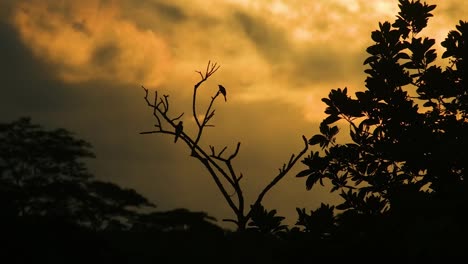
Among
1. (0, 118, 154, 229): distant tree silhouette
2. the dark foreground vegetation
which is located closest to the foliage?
the dark foreground vegetation

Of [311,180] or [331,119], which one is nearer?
[311,180]

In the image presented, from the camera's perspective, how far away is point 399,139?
9422 mm

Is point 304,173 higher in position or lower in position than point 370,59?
lower

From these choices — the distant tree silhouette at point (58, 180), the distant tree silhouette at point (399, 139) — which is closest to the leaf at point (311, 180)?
the distant tree silhouette at point (399, 139)

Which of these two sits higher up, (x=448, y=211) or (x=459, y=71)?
(x=459, y=71)

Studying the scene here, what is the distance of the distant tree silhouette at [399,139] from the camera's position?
25.0 ft

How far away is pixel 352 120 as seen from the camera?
10.1 meters

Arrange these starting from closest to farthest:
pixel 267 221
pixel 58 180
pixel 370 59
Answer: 1. pixel 267 221
2. pixel 370 59
3. pixel 58 180

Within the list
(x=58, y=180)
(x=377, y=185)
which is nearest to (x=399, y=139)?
(x=377, y=185)

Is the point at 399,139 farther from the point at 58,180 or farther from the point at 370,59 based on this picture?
the point at 58,180

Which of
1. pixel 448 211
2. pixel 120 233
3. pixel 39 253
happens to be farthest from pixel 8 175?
pixel 448 211

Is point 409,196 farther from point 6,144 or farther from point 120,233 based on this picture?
point 6,144

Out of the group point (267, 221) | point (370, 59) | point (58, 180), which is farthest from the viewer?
point (58, 180)

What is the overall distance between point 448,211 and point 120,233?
46.7ft
